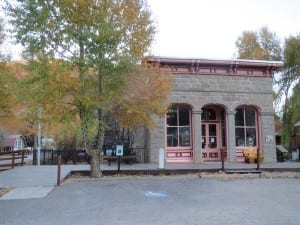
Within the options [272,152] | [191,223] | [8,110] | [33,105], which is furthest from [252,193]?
[8,110]

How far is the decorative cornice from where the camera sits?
2165 centimetres

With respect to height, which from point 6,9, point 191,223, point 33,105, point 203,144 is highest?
point 6,9

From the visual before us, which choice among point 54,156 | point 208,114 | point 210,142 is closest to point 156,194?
point 210,142

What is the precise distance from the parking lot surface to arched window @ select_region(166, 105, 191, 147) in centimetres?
794

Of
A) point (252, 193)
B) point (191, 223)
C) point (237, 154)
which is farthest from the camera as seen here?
point (237, 154)

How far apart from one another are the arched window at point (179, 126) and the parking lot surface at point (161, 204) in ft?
26.1

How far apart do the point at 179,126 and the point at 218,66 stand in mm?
4404

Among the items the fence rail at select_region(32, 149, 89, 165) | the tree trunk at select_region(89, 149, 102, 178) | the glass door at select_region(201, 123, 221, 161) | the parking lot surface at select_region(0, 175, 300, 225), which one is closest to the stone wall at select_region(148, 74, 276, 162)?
the glass door at select_region(201, 123, 221, 161)

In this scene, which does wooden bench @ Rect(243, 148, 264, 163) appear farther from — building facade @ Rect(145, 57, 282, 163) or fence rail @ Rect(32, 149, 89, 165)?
fence rail @ Rect(32, 149, 89, 165)

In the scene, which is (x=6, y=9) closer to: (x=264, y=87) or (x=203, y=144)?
(x=203, y=144)

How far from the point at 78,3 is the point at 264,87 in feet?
45.3

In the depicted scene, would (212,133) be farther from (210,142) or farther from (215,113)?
(215,113)

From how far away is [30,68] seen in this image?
13992 millimetres

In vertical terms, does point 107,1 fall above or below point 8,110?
above
